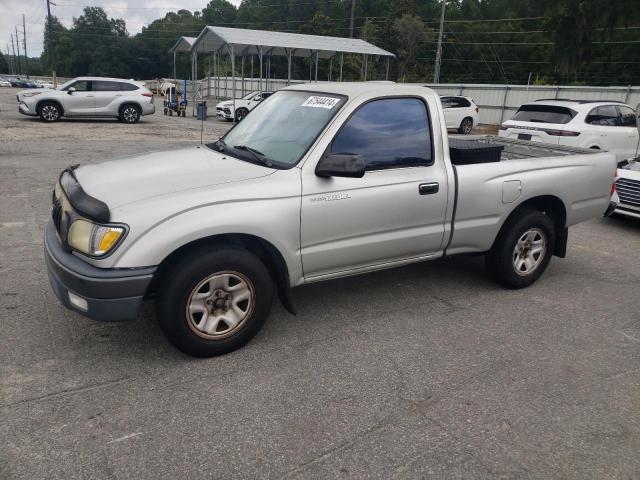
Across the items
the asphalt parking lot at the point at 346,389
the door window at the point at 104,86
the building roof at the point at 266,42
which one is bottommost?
the asphalt parking lot at the point at 346,389

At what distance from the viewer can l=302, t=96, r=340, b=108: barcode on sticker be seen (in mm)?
3887

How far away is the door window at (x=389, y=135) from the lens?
12.4 ft

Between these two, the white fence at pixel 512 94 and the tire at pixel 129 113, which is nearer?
the tire at pixel 129 113

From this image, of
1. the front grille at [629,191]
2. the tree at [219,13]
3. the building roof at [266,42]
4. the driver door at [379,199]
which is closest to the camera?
the driver door at [379,199]

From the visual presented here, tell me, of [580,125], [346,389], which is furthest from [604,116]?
[346,389]

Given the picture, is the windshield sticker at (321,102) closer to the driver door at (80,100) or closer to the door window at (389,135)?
the door window at (389,135)

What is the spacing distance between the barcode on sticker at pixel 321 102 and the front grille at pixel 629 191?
5.65 m

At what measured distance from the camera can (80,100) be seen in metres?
18.9

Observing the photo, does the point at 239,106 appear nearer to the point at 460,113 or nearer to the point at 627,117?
the point at 460,113

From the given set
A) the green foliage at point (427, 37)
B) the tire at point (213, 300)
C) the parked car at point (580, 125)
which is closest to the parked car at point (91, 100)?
the parked car at point (580, 125)

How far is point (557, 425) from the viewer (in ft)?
9.57

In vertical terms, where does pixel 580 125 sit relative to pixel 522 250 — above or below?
above

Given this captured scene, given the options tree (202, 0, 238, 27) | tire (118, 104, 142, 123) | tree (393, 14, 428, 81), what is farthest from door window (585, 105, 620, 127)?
tree (202, 0, 238, 27)

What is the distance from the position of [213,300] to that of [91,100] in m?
18.3
